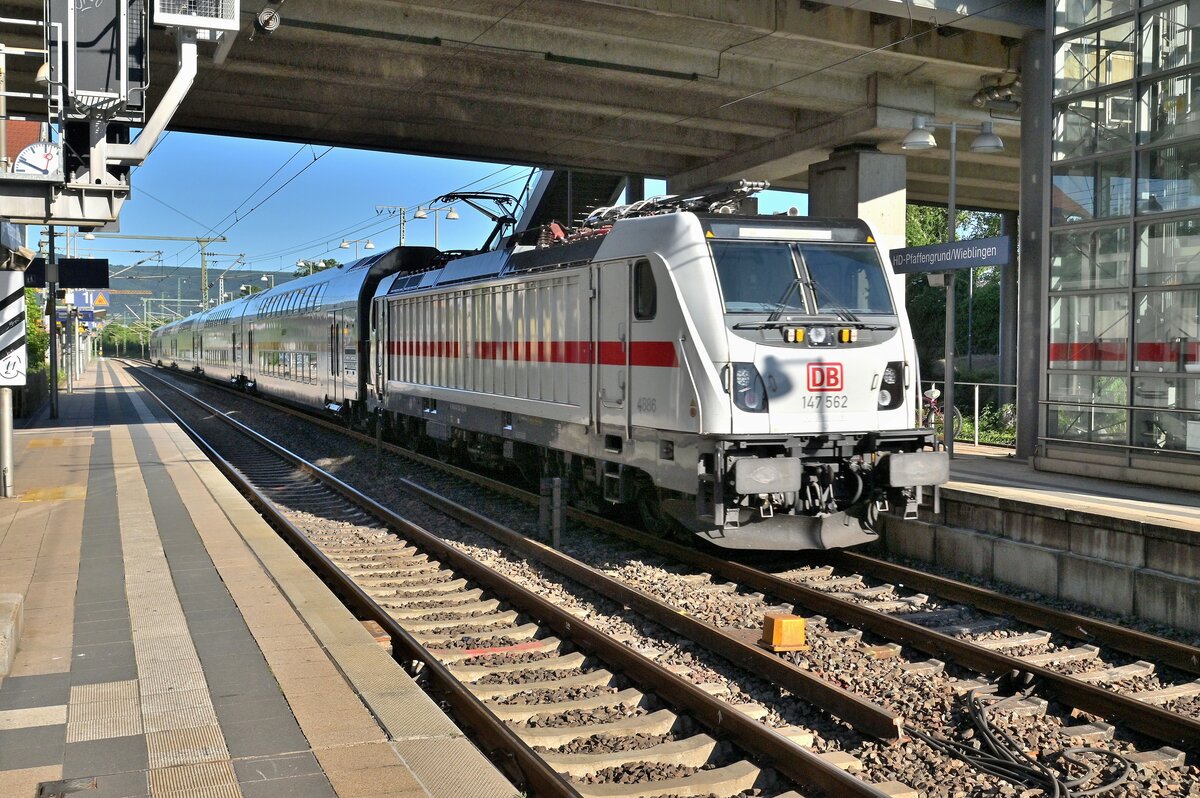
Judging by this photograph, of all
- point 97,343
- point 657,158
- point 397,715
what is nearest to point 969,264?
point 397,715

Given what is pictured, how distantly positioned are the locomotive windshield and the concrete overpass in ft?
21.4

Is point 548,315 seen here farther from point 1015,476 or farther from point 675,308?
point 1015,476

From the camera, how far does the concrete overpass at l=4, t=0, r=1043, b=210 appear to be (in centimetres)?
1612

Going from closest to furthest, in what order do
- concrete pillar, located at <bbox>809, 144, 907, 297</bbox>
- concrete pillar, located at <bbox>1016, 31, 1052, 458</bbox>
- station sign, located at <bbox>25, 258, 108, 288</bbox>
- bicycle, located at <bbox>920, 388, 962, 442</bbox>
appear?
concrete pillar, located at <bbox>1016, 31, 1052, 458</bbox>, bicycle, located at <bbox>920, 388, 962, 442</bbox>, concrete pillar, located at <bbox>809, 144, 907, 297</bbox>, station sign, located at <bbox>25, 258, 108, 288</bbox>

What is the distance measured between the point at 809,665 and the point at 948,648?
0.98 metres

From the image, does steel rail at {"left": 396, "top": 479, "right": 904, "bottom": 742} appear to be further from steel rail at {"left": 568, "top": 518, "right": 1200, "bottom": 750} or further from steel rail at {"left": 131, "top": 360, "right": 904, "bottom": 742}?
steel rail at {"left": 568, "top": 518, "right": 1200, "bottom": 750}

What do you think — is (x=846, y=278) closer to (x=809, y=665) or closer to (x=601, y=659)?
(x=809, y=665)

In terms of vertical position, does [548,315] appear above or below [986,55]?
below

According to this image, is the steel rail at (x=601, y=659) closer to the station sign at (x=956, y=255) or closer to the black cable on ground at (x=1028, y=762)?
the black cable on ground at (x=1028, y=762)

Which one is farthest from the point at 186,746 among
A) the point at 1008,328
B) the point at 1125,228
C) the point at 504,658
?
the point at 1008,328

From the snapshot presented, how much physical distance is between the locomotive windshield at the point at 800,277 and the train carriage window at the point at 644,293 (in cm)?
69

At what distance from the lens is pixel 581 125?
23000 millimetres

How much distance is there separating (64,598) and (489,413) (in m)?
7.52

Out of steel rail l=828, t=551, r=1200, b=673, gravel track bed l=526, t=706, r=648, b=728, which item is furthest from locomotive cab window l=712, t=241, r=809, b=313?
gravel track bed l=526, t=706, r=648, b=728
